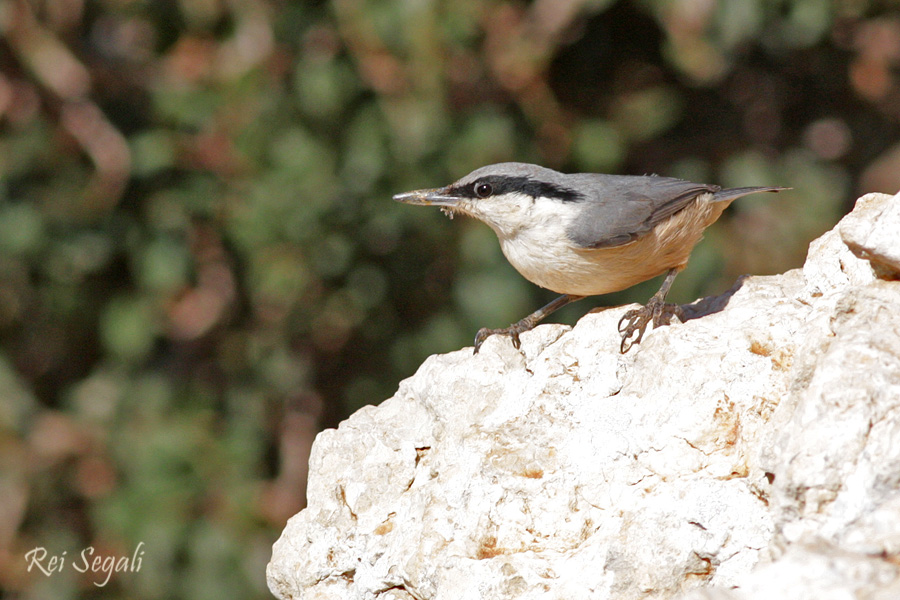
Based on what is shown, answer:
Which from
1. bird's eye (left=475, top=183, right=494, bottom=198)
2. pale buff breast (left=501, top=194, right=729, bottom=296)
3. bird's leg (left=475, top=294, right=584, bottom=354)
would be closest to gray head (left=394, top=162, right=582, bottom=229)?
bird's eye (left=475, top=183, right=494, bottom=198)

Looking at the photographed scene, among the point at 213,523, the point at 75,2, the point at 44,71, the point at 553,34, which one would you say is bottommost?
the point at 213,523

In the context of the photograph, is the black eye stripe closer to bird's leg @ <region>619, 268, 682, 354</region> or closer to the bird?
the bird

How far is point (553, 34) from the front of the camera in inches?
145

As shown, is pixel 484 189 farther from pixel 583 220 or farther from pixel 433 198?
pixel 583 220

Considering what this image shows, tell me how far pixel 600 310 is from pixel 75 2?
259 centimetres

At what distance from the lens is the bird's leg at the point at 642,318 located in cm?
232

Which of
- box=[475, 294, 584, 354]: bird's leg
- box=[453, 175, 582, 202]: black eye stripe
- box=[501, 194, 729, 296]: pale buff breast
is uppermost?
box=[453, 175, 582, 202]: black eye stripe

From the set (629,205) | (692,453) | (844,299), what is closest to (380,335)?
(629,205)

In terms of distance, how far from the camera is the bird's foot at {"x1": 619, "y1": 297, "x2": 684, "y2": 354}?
7.63 ft

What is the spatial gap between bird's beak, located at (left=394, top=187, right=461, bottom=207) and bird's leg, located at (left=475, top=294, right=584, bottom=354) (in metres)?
0.44

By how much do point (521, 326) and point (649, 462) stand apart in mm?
1000

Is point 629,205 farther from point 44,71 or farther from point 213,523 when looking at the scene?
point 44,71

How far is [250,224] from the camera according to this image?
3516 millimetres

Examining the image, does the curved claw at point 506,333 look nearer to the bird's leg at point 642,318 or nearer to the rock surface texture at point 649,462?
the rock surface texture at point 649,462
